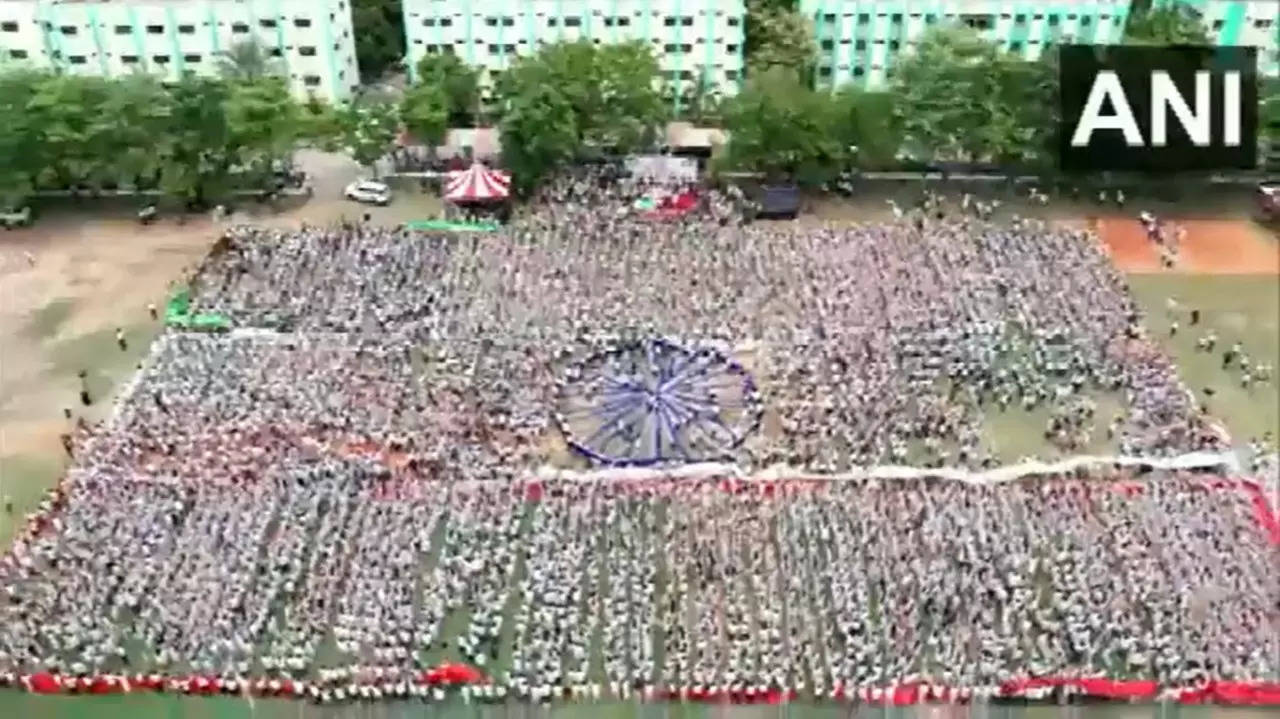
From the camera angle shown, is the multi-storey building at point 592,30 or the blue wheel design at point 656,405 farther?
the multi-storey building at point 592,30

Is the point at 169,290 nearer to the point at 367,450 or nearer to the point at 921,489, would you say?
the point at 367,450

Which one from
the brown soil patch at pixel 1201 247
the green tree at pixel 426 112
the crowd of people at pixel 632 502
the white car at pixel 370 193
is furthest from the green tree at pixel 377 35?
the brown soil patch at pixel 1201 247

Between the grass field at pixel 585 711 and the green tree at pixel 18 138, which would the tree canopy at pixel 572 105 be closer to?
the green tree at pixel 18 138

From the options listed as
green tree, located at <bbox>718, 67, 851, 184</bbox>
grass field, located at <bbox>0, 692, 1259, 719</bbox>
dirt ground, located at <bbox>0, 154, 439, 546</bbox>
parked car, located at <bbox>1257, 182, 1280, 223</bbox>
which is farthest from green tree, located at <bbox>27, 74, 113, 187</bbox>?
parked car, located at <bbox>1257, 182, 1280, 223</bbox>

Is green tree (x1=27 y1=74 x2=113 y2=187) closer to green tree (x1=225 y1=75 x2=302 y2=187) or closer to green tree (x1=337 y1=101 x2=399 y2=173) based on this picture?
green tree (x1=225 y1=75 x2=302 y2=187)

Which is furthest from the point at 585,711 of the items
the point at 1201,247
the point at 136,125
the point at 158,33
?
the point at 158,33

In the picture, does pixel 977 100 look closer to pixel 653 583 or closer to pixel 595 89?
pixel 595 89
